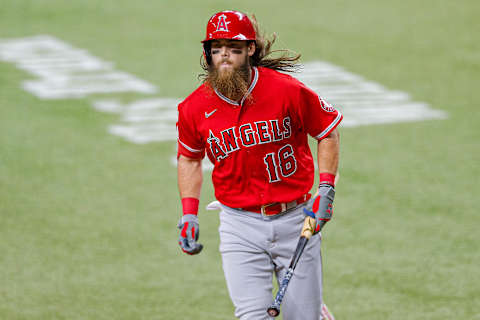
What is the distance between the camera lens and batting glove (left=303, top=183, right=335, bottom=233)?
5379 mm

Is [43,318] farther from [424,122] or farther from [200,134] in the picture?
[424,122]

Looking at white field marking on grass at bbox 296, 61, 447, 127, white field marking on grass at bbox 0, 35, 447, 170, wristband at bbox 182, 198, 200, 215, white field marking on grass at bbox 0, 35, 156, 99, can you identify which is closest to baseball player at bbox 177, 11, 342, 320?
wristband at bbox 182, 198, 200, 215

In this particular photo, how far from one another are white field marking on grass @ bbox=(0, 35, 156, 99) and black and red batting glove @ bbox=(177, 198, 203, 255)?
7359 mm

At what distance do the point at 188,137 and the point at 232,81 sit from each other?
0.48 m

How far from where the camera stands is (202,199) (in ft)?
31.3

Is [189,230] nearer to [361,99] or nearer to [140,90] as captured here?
[361,99]

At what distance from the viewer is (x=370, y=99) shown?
40.7 feet

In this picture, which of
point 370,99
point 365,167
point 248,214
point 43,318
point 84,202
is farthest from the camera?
point 370,99

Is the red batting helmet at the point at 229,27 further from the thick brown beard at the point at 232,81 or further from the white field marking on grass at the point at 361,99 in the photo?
the white field marking on grass at the point at 361,99

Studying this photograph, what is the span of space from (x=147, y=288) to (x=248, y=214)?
2.23 metres

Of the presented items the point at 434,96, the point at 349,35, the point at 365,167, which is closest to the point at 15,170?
the point at 365,167

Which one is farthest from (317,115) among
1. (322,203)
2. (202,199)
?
(202,199)

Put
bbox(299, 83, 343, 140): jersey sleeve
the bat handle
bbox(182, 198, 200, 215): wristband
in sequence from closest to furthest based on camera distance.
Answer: the bat handle → bbox(299, 83, 343, 140): jersey sleeve → bbox(182, 198, 200, 215): wristband

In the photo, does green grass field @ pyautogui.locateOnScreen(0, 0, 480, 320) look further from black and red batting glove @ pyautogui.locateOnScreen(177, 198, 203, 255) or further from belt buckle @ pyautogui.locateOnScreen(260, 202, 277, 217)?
belt buckle @ pyautogui.locateOnScreen(260, 202, 277, 217)
